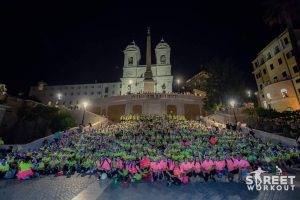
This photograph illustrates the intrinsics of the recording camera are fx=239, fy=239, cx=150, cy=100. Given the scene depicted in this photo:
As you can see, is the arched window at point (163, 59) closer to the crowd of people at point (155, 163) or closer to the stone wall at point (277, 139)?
the stone wall at point (277, 139)

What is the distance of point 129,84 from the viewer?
3076 inches

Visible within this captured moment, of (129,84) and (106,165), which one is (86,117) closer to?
(106,165)

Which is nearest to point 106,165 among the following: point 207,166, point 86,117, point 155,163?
point 155,163

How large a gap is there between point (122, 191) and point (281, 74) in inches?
1756

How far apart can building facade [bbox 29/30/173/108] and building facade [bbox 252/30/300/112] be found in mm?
29793

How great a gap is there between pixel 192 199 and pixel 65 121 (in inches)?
1151

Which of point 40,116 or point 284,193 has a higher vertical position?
point 40,116

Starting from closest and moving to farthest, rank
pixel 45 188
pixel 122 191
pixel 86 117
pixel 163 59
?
pixel 122 191
pixel 45 188
pixel 86 117
pixel 163 59

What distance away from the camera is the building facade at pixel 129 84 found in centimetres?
7800

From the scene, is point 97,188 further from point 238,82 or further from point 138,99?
point 238,82

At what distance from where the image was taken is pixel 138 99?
47000 millimetres

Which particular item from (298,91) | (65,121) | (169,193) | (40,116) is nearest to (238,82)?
(298,91)

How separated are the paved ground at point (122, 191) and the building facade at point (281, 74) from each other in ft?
112

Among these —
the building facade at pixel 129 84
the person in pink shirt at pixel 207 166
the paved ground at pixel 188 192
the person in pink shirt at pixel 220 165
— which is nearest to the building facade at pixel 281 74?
the building facade at pixel 129 84
